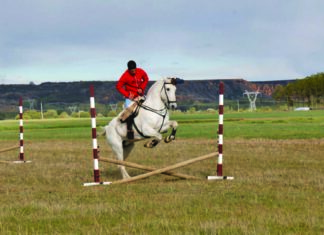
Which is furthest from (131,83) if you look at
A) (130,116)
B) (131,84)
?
(130,116)

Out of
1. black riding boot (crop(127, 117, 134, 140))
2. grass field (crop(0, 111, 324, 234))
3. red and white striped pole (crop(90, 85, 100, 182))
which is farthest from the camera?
black riding boot (crop(127, 117, 134, 140))

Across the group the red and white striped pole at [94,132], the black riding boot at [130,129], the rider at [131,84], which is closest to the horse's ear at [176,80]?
the rider at [131,84]

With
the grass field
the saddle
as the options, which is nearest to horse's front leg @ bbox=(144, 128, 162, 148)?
the saddle

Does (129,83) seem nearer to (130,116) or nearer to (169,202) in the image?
(130,116)

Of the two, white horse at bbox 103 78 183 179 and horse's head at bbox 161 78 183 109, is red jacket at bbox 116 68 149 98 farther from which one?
horse's head at bbox 161 78 183 109

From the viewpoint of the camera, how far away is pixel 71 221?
7895 millimetres

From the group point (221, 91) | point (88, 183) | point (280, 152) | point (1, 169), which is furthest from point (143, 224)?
point (280, 152)

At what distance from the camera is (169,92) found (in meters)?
12.7

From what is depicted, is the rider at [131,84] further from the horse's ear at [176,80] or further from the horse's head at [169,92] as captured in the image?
the horse's ear at [176,80]

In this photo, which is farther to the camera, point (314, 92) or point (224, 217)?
point (314, 92)

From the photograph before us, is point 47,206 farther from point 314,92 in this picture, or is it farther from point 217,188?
point 314,92

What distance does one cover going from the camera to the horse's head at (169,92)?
12539 millimetres

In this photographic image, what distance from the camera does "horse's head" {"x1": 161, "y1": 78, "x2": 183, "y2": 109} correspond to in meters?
12.5

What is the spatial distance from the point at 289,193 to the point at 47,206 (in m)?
4.51
